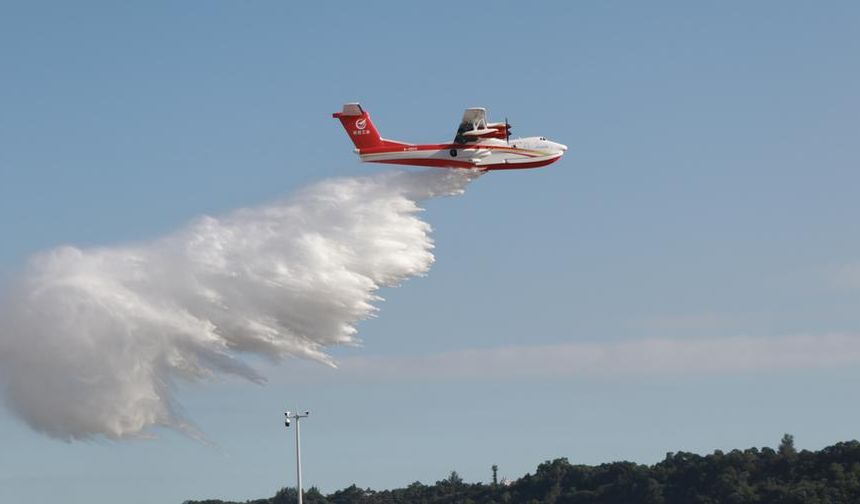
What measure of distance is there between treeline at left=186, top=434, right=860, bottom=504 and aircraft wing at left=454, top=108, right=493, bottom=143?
5019cm

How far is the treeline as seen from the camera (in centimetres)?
9694

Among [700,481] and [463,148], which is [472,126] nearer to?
[463,148]

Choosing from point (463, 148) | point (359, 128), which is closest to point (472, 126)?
point (463, 148)

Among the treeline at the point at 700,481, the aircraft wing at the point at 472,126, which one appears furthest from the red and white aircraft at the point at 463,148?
the treeline at the point at 700,481

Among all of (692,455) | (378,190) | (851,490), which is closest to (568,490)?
(692,455)

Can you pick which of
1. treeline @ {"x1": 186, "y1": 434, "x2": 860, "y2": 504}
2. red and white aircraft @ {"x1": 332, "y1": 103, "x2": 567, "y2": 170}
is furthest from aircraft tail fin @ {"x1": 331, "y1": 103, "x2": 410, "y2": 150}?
treeline @ {"x1": 186, "y1": 434, "x2": 860, "y2": 504}

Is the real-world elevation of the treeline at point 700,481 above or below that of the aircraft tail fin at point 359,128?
below

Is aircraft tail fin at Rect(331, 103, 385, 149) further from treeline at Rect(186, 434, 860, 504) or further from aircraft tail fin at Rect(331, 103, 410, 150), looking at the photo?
treeline at Rect(186, 434, 860, 504)

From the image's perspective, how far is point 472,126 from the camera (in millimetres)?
49594

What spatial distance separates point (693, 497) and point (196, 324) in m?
67.1

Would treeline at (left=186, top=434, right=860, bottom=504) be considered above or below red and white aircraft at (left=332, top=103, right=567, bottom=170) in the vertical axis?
below

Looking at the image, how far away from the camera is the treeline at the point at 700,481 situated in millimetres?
96938

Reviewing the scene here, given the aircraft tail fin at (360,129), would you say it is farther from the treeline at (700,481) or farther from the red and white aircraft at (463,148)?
the treeline at (700,481)

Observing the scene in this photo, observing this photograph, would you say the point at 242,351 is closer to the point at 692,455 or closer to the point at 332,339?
the point at 332,339
